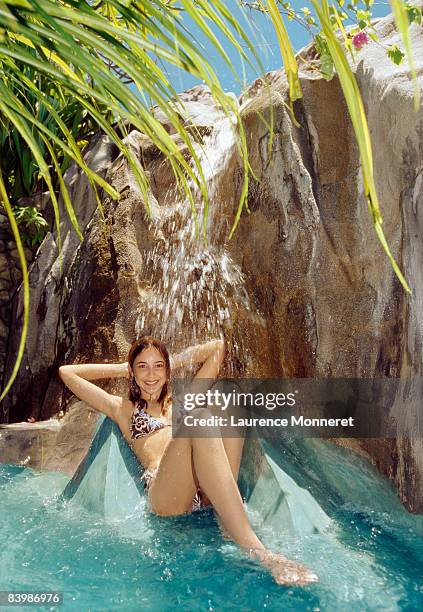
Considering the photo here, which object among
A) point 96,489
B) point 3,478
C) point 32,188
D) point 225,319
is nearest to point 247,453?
point 96,489

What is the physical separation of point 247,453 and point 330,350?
3.17ft

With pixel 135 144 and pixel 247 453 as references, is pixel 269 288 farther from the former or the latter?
pixel 135 144

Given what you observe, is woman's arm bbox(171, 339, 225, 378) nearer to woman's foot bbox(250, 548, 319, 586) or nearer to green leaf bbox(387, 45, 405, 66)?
woman's foot bbox(250, 548, 319, 586)

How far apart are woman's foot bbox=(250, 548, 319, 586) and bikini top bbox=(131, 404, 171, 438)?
1073 millimetres

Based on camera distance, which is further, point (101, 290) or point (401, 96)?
→ point (101, 290)

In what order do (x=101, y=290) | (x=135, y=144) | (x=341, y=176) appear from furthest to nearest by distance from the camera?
(x=135, y=144)
(x=101, y=290)
(x=341, y=176)

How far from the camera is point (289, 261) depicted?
4215 mm

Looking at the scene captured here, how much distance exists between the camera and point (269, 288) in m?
4.33

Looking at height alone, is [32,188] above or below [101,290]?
above

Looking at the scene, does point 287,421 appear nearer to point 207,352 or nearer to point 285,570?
point 207,352

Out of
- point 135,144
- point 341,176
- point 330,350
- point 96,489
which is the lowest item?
point 96,489

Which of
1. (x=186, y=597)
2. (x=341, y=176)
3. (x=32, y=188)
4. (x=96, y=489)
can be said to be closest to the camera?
(x=186, y=597)

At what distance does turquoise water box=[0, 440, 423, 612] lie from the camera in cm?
224

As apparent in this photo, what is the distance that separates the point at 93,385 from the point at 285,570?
1.68 meters
